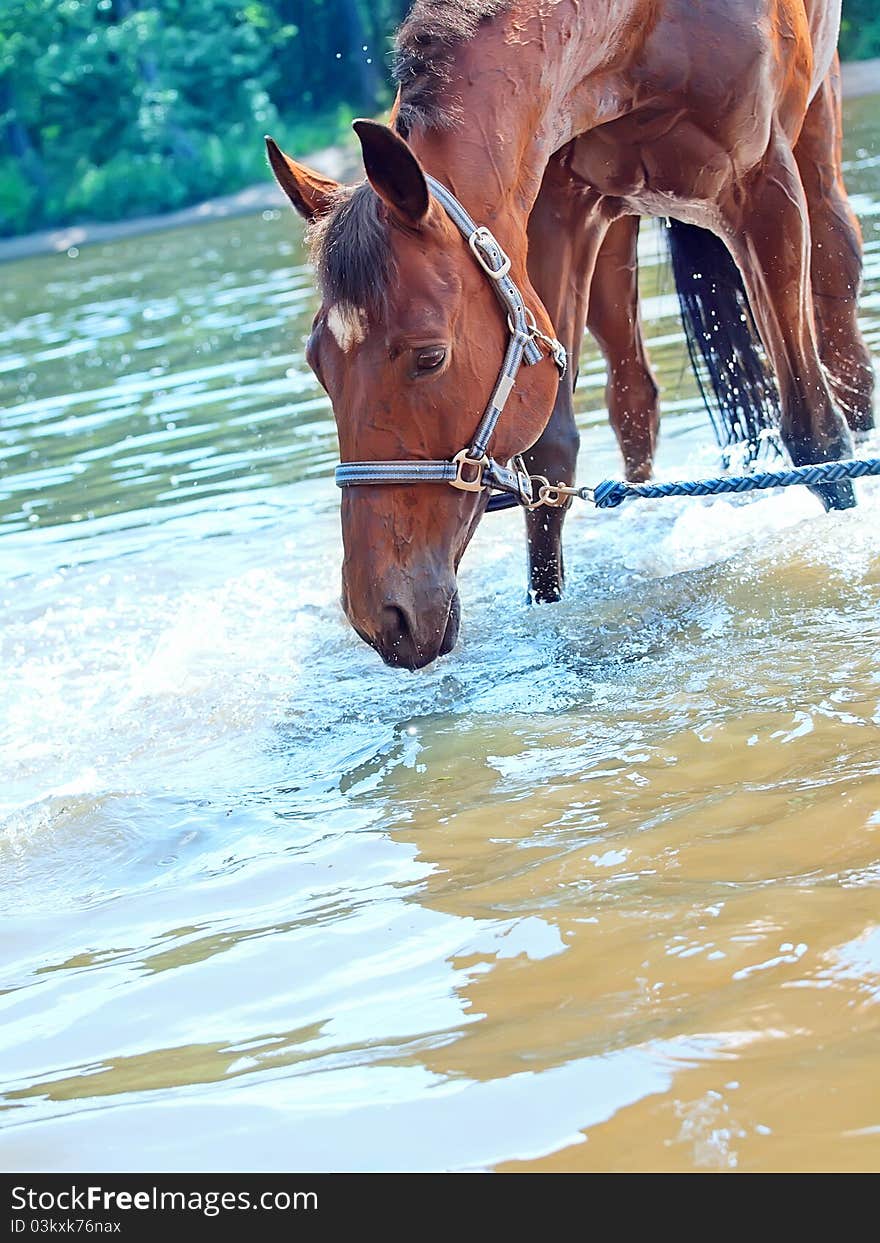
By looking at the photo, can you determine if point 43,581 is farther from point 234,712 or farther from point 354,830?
point 354,830

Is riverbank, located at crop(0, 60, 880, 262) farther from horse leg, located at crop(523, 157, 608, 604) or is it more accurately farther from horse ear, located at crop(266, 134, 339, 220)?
horse ear, located at crop(266, 134, 339, 220)

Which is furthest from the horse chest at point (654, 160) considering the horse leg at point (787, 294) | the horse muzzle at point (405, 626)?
the horse muzzle at point (405, 626)

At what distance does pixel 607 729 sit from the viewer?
3459mm

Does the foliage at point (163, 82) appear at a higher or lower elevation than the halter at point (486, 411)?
higher

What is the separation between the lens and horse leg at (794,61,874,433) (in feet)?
17.7

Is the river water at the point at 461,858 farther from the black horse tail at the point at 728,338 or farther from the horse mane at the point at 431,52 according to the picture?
the horse mane at the point at 431,52

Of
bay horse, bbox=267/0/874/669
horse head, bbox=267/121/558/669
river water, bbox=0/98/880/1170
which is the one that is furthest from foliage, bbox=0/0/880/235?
horse head, bbox=267/121/558/669

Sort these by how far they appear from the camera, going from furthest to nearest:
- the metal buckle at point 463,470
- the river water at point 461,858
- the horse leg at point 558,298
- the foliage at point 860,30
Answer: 1. the foliage at point 860,30
2. the horse leg at point 558,298
3. the metal buckle at point 463,470
4. the river water at point 461,858

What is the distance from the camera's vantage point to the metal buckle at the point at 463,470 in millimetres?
3396

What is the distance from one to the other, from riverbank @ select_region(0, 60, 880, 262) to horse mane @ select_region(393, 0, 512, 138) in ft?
87.4

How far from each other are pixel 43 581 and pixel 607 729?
11.0 ft

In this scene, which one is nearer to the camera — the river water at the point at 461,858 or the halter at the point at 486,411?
the river water at the point at 461,858

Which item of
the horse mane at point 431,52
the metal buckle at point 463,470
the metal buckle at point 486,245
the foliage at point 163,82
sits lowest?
the metal buckle at point 463,470

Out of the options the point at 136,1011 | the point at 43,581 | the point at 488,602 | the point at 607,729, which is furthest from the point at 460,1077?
the point at 43,581
